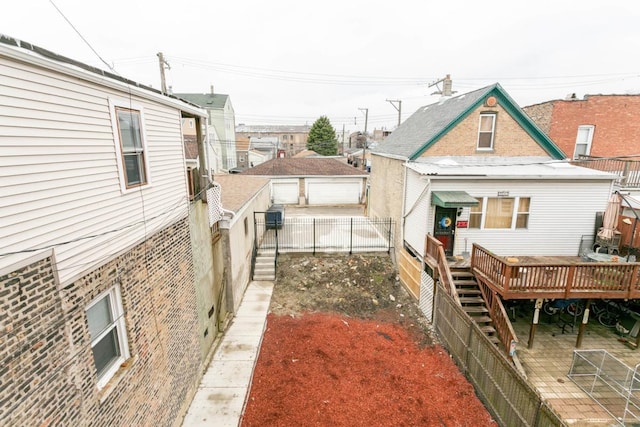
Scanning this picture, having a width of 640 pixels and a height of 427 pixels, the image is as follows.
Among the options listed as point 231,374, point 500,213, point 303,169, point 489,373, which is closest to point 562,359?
point 489,373

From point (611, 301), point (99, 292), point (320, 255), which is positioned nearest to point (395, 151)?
point (320, 255)

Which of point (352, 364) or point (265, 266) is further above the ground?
point (265, 266)

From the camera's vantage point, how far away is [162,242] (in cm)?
638

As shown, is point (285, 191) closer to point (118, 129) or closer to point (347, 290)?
point (347, 290)

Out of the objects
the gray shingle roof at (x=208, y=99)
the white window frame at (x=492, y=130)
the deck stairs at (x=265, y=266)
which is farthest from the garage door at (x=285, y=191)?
the gray shingle roof at (x=208, y=99)

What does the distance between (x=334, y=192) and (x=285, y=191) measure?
4385mm

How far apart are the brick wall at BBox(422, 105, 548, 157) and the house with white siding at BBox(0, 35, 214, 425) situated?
37.6ft

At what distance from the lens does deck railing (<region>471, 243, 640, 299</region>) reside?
31.8ft

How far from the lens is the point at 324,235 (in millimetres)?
18078

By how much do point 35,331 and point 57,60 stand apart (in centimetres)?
307

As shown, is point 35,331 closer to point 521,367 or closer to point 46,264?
point 46,264

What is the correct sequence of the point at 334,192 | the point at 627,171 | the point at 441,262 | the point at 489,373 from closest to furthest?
the point at 489,373, the point at 441,262, the point at 627,171, the point at 334,192

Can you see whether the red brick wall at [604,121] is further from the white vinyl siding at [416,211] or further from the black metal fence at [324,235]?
the black metal fence at [324,235]

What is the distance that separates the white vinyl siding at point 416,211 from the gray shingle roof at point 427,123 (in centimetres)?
159
